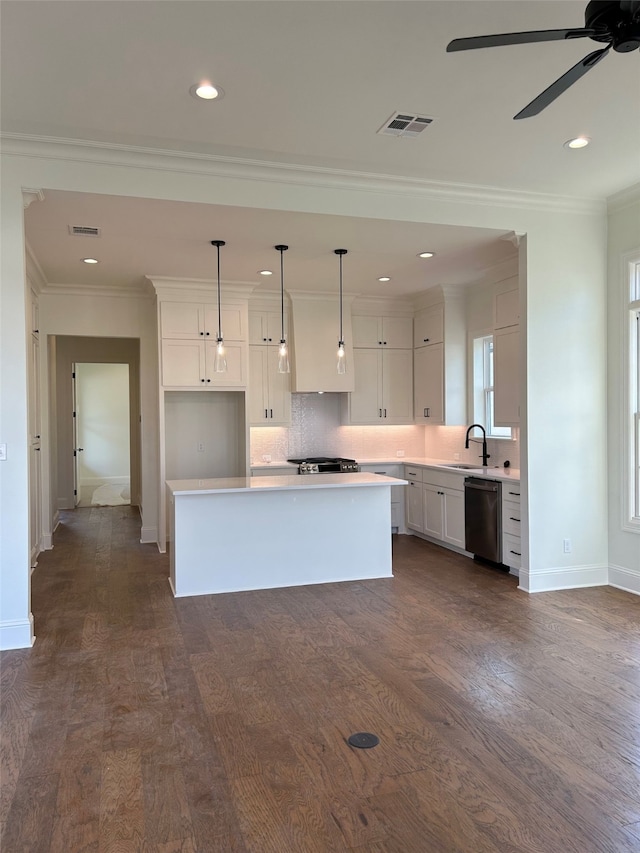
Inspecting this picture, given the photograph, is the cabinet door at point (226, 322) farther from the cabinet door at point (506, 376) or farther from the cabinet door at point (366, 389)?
the cabinet door at point (506, 376)

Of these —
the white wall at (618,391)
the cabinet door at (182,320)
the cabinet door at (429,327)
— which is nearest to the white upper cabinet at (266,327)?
the cabinet door at (182,320)

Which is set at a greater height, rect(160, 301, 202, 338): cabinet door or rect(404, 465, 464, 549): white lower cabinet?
rect(160, 301, 202, 338): cabinet door

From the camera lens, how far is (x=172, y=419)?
6.89 meters

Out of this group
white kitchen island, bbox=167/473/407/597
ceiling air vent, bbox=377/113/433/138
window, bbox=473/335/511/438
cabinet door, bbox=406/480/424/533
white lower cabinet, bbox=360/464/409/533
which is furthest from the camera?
white lower cabinet, bbox=360/464/409/533

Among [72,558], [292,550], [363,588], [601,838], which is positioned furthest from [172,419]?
[601,838]

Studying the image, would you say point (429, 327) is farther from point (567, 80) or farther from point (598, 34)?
point (598, 34)

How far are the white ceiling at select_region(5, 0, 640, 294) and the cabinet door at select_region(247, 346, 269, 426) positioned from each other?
7.08 ft

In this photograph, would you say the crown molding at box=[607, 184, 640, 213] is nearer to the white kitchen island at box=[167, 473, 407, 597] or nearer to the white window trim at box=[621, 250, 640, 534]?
the white window trim at box=[621, 250, 640, 534]

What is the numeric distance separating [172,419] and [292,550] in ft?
8.71

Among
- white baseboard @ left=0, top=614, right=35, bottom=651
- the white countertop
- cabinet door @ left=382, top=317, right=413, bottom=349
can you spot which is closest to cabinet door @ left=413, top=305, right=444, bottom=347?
cabinet door @ left=382, top=317, right=413, bottom=349

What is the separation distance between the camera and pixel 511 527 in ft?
16.9

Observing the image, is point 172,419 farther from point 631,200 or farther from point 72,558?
point 631,200

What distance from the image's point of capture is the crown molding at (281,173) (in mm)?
3588

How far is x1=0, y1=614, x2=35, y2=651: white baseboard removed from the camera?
11.8 feet
